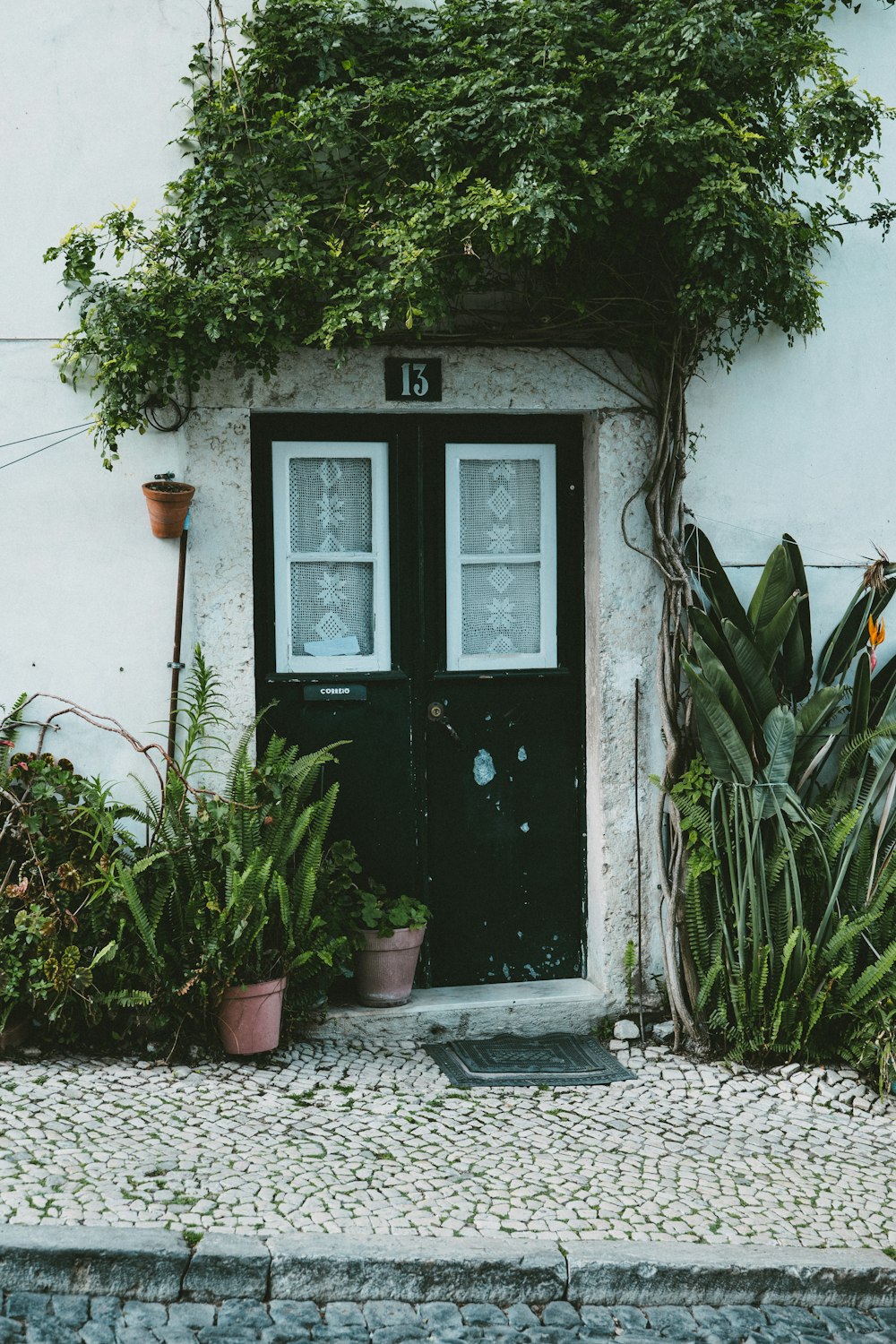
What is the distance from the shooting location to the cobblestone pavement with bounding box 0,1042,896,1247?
3760 millimetres

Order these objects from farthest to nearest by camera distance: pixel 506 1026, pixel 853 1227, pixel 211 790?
pixel 506 1026, pixel 211 790, pixel 853 1227

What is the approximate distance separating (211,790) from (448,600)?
1348 mm

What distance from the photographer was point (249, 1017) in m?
4.81

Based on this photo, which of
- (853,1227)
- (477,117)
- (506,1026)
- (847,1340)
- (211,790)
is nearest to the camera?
(847,1340)

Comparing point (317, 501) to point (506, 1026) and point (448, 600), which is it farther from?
A: point (506, 1026)

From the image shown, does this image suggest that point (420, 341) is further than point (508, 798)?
No

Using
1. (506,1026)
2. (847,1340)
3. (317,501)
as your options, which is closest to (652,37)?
(317,501)

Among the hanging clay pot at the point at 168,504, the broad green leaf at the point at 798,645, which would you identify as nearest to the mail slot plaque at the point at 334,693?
the hanging clay pot at the point at 168,504

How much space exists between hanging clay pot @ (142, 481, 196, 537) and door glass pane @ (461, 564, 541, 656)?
1295 mm

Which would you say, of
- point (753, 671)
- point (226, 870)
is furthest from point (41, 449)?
point (753, 671)

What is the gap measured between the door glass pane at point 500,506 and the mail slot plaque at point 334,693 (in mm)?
797

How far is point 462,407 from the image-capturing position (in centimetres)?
546

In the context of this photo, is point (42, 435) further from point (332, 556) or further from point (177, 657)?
point (332, 556)

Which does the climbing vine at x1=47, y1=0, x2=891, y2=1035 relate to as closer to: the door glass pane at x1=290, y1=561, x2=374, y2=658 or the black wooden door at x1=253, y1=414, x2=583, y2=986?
the black wooden door at x1=253, y1=414, x2=583, y2=986
